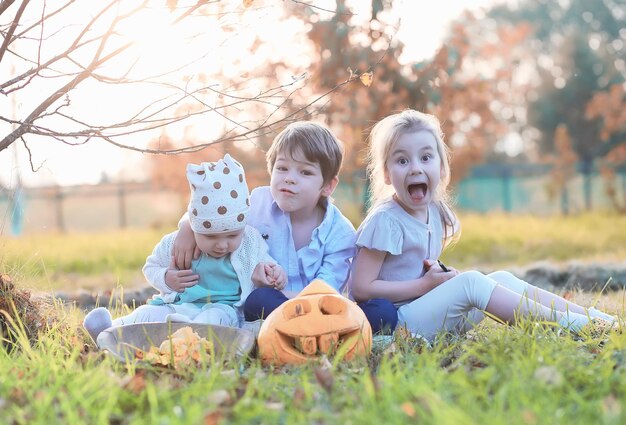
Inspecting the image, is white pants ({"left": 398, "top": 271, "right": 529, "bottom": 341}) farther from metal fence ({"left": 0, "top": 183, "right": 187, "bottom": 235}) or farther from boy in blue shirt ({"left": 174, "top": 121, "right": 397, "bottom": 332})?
metal fence ({"left": 0, "top": 183, "right": 187, "bottom": 235})

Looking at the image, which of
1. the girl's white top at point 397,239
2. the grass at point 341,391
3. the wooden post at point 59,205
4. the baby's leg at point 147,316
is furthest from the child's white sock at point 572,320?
the wooden post at point 59,205

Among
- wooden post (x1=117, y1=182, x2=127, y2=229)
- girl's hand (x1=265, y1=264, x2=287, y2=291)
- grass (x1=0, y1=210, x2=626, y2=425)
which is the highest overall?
girl's hand (x1=265, y1=264, x2=287, y2=291)

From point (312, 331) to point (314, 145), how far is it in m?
1.06

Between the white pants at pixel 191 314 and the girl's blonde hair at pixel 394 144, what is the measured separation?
0.97m

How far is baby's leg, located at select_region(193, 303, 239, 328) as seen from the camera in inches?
148

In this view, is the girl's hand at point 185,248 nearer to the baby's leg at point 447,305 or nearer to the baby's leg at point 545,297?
the baby's leg at point 447,305

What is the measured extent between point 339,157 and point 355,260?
1.70ft

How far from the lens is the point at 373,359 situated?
3.30 metres

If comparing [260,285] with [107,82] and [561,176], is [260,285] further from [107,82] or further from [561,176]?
[561,176]

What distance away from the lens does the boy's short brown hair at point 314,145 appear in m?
3.91

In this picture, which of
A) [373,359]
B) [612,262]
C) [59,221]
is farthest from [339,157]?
[59,221]

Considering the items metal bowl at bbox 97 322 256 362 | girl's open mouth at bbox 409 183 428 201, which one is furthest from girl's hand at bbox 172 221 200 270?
girl's open mouth at bbox 409 183 428 201

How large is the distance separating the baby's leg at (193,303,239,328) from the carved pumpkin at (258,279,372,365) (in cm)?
51

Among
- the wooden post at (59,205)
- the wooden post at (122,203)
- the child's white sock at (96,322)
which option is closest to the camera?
the child's white sock at (96,322)
